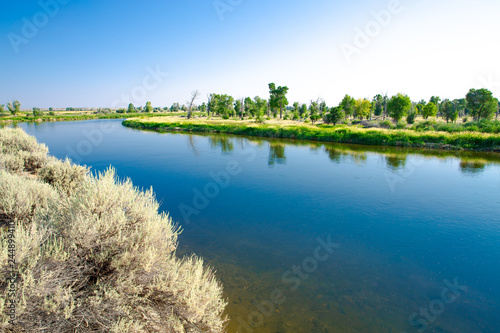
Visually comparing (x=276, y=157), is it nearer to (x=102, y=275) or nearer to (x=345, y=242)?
(x=345, y=242)

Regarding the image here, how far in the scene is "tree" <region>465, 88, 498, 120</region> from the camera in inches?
2136

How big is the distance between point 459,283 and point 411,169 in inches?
703

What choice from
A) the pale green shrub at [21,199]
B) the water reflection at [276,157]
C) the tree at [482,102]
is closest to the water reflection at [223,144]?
the water reflection at [276,157]

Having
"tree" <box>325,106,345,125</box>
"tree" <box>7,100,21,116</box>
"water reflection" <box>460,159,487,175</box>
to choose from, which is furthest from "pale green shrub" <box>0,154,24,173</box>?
"tree" <box>7,100,21,116</box>

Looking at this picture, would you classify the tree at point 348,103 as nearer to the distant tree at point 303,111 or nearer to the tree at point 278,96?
the distant tree at point 303,111

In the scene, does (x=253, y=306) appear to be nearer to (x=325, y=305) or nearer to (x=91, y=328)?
(x=325, y=305)

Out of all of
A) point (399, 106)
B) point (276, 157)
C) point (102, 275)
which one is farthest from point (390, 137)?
point (102, 275)

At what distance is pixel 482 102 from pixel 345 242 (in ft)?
223

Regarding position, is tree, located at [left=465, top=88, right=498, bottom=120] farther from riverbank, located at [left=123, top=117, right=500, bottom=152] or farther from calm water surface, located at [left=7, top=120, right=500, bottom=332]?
calm water surface, located at [left=7, top=120, right=500, bottom=332]

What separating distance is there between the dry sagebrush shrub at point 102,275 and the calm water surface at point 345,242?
2322mm

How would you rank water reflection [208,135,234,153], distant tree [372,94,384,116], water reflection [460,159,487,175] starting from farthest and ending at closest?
1. distant tree [372,94,384,116]
2. water reflection [208,135,234,153]
3. water reflection [460,159,487,175]

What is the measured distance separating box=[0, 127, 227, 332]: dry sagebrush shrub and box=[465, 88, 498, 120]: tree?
74444mm

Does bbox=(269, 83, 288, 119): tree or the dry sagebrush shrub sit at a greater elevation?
bbox=(269, 83, 288, 119): tree

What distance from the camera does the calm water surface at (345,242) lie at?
6840 millimetres
